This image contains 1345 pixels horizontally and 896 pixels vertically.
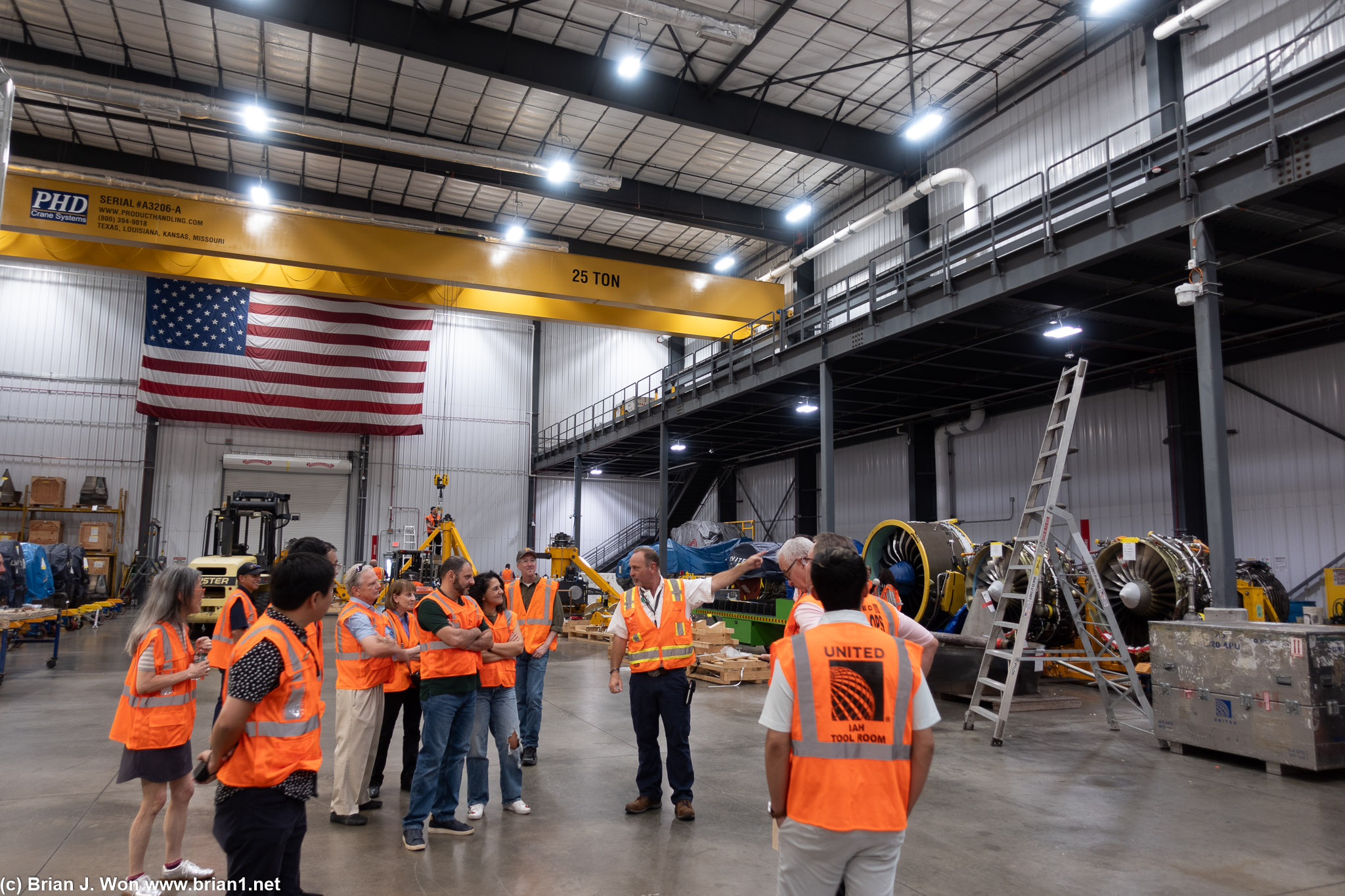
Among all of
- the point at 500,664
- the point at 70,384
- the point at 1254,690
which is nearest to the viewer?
the point at 500,664

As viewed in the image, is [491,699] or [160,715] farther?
[491,699]

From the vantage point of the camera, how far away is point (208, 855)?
16.0 ft

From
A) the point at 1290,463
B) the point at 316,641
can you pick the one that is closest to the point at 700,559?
the point at 1290,463

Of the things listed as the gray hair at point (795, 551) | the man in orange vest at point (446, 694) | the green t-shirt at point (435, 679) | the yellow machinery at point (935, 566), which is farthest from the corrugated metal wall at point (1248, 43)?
the green t-shirt at point (435, 679)

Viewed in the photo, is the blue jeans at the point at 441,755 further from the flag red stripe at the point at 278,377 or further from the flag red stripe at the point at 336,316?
the flag red stripe at the point at 336,316

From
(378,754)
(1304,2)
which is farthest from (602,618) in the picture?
(1304,2)

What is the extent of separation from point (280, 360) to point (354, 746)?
25.0 metres

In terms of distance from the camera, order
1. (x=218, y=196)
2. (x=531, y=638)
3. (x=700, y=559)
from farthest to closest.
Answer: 1. (x=218, y=196)
2. (x=700, y=559)
3. (x=531, y=638)

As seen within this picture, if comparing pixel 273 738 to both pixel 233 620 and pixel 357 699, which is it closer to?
pixel 233 620

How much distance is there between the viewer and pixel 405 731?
6.02 meters

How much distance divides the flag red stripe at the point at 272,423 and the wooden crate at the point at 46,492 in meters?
3.41

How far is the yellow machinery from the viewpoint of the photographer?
41.3ft

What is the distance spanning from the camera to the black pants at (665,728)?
5.76 meters

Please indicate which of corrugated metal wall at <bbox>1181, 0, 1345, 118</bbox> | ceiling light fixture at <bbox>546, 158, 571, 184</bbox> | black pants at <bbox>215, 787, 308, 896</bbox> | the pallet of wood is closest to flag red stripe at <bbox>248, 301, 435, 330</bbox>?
ceiling light fixture at <bbox>546, 158, 571, 184</bbox>
